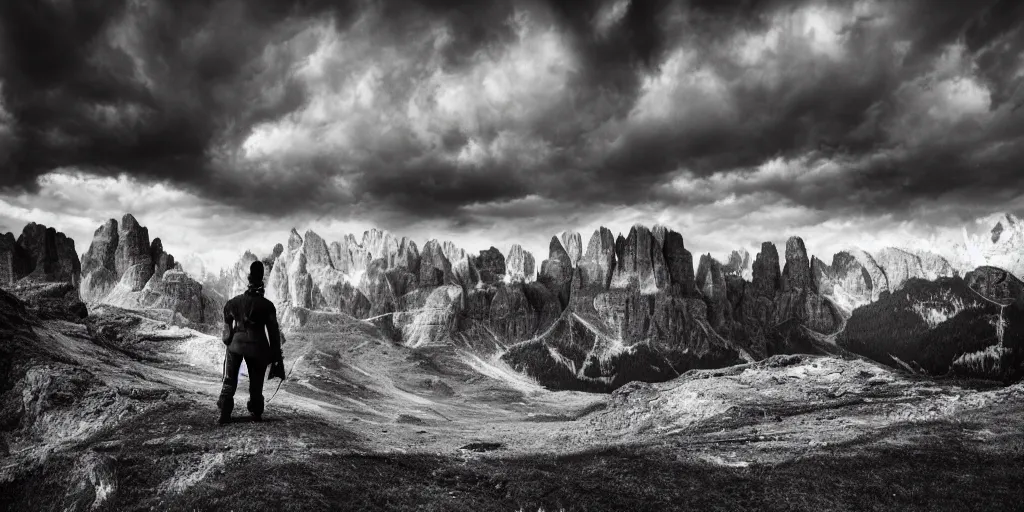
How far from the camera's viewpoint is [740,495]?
1630 centimetres

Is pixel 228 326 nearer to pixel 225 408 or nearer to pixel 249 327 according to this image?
pixel 249 327

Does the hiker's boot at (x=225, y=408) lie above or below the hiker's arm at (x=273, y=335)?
below

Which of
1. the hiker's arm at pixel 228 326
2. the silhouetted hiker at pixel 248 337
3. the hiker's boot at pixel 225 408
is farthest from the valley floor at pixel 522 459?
the hiker's arm at pixel 228 326

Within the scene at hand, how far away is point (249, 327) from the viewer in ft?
68.1

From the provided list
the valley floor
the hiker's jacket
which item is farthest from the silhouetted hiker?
the valley floor

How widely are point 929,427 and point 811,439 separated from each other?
16.2 ft

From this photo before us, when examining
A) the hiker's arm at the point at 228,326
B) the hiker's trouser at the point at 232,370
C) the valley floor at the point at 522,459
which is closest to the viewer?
the valley floor at the point at 522,459

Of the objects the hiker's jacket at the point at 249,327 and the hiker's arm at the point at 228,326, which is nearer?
the hiker's jacket at the point at 249,327

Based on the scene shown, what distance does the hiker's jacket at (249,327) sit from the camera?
67.9 ft

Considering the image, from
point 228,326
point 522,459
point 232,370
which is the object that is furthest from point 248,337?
point 522,459

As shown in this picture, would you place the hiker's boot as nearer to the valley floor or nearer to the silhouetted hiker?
the silhouetted hiker

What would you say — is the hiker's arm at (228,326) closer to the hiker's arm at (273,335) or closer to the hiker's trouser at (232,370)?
the hiker's trouser at (232,370)

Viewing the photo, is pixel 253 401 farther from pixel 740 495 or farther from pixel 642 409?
A: pixel 642 409

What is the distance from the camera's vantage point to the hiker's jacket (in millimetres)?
20688
